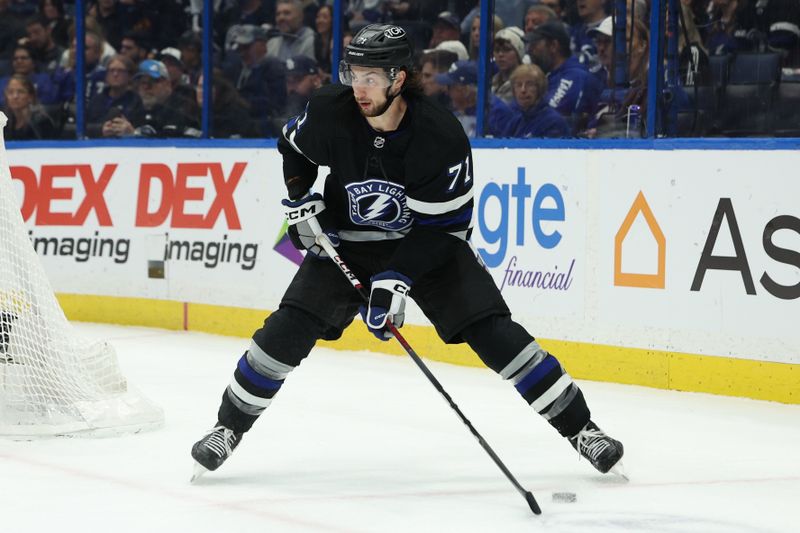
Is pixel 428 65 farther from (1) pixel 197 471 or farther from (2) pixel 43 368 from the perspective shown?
(1) pixel 197 471

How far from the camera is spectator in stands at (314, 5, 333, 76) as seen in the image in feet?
22.7

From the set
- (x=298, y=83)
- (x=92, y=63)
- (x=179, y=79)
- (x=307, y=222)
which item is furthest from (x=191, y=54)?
(x=307, y=222)

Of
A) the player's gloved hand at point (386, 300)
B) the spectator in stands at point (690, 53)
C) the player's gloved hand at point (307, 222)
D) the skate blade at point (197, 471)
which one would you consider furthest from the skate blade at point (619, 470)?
the spectator in stands at point (690, 53)

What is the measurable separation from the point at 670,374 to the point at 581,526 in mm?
2294

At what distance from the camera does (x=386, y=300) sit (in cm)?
343

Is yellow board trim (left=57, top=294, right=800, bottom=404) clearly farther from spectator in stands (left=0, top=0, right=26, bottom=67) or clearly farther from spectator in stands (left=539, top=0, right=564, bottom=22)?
spectator in stands (left=0, top=0, right=26, bottom=67)

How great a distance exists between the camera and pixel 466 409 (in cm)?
505

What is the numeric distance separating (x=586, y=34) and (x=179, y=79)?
2.63m

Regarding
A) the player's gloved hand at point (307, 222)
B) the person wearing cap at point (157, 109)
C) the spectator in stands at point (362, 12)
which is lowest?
the person wearing cap at point (157, 109)

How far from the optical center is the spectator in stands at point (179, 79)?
7.53m

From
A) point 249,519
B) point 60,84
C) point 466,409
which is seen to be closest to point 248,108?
point 60,84

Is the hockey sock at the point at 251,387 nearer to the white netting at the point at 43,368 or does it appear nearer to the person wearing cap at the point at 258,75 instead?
the white netting at the point at 43,368

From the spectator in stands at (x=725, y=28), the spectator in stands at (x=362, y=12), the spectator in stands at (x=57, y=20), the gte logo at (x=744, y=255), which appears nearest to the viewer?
the gte logo at (x=744, y=255)

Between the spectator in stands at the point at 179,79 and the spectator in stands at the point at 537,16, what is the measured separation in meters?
2.18
